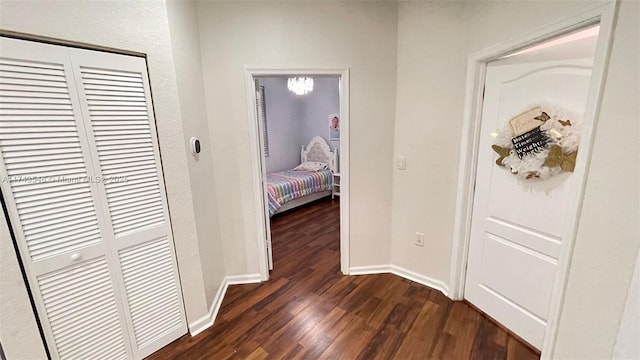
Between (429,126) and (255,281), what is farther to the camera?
(255,281)

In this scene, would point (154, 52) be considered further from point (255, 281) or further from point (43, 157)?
point (255, 281)

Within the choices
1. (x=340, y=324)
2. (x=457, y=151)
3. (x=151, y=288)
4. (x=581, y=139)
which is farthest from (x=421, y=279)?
(x=151, y=288)

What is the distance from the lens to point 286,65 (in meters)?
2.21

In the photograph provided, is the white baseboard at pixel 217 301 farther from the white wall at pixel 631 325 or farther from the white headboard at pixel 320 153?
the white headboard at pixel 320 153

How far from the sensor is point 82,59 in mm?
1314

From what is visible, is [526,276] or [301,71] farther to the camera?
[301,71]

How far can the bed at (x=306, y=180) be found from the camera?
4367 mm

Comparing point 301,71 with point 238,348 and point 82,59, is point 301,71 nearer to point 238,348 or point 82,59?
point 82,59

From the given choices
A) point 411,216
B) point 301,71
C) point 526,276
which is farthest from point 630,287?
point 301,71

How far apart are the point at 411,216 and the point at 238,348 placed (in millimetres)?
1793

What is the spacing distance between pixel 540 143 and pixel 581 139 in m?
0.52

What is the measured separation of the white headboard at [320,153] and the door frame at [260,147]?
3.12m

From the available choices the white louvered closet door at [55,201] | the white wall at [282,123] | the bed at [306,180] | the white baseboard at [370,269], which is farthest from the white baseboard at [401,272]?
the white wall at [282,123]

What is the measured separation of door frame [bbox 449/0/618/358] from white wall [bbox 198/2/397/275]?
66 cm
